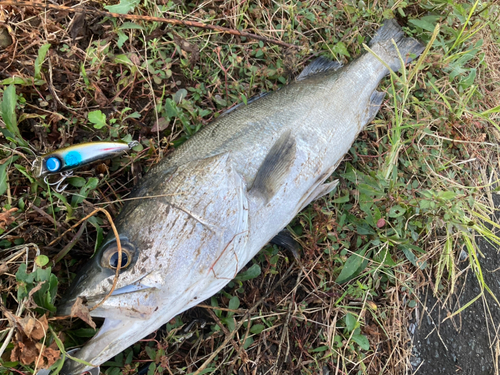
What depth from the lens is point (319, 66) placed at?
2.76 meters

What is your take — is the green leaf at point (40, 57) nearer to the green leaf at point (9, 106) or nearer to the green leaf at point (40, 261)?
the green leaf at point (9, 106)

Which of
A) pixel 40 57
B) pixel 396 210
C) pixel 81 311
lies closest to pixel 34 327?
pixel 81 311

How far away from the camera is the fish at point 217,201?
5.22ft

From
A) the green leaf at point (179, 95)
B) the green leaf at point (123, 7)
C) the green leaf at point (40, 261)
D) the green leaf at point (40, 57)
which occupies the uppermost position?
the green leaf at point (123, 7)

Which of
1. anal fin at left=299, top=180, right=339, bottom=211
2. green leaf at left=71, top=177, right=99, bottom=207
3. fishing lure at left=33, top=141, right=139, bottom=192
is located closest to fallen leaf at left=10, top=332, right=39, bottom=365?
green leaf at left=71, top=177, right=99, bottom=207

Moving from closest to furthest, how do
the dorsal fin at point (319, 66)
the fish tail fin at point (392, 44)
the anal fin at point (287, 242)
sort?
the anal fin at point (287, 242) < the dorsal fin at point (319, 66) < the fish tail fin at point (392, 44)

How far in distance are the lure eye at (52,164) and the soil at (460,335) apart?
10.2 feet

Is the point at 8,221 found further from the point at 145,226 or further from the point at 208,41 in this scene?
the point at 208,41

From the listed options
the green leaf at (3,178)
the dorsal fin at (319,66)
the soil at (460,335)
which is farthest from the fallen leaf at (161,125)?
the soil at (460,335)

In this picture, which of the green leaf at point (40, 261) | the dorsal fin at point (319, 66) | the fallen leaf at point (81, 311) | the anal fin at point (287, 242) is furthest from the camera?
the dorsal fin at point (319, 66)

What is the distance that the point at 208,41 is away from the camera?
8.87ft

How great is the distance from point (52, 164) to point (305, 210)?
184cm

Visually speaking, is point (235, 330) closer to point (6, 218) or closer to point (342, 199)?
point (342, 199)

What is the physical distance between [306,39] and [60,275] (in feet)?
8.97
